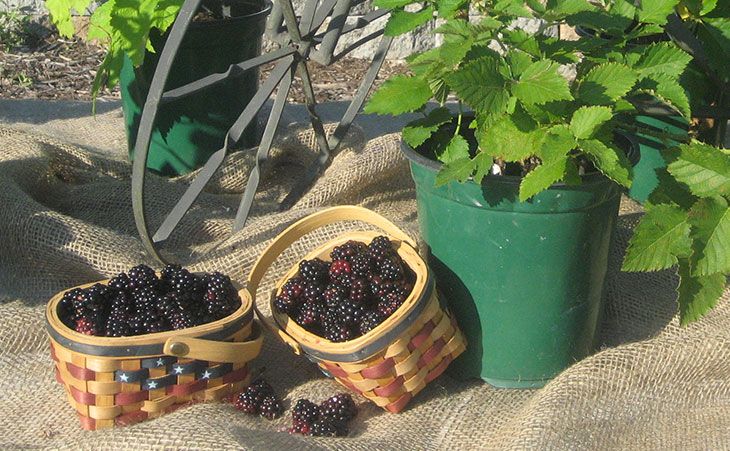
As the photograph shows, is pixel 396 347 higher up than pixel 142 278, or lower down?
lower down

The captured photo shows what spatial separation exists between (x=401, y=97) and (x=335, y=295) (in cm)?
43

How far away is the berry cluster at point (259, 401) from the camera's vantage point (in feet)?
6.82

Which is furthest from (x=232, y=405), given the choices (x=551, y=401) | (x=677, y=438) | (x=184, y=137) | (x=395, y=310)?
(x=184, y=137)

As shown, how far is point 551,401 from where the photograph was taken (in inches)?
77.9

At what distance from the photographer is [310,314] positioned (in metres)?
2.07

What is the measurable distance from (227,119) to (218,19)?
337 millimetres

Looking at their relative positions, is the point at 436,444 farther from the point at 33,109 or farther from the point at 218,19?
the point at 33,109

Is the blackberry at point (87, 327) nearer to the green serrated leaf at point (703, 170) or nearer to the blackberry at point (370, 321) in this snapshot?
the blackberry at point (370, 321)

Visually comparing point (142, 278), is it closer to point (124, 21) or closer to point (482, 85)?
point (482, 85)

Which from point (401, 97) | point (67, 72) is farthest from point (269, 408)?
point (67, 72)

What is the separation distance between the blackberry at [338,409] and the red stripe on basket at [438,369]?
0.17 meters

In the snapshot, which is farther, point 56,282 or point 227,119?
point 227,119

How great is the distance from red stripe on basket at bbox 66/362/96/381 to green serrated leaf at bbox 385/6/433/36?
0.90 meters

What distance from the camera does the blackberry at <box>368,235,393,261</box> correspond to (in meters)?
2.11
